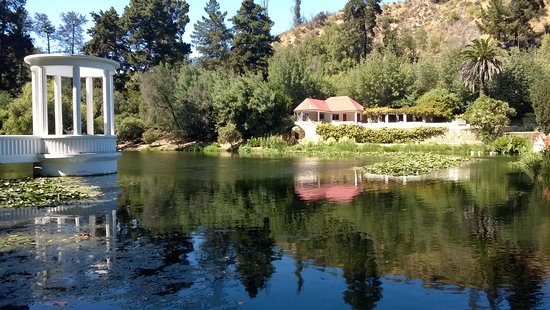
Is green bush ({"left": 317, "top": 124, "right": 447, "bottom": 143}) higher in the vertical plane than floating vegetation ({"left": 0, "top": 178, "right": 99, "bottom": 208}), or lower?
higher

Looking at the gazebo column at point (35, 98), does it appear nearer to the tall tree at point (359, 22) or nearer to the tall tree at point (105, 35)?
the tall tree at point (105, 35)

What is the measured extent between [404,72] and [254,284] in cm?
6593

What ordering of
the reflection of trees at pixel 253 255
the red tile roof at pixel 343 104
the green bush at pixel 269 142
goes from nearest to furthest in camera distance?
1. the reflection of trees at pixel 253 255
2. the green bush at pixel 269 142
3. the red tile roof at pixel 343 104

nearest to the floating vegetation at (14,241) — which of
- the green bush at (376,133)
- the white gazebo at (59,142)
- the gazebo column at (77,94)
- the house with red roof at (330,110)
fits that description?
the white gazebo at (59,142)

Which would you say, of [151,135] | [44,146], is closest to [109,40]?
[151,135]

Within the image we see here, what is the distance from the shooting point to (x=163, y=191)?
70.1ft

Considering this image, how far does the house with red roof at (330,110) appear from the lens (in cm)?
6529

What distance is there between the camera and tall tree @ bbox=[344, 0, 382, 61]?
86.3 meters

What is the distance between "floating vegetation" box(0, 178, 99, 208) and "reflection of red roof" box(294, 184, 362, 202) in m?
8.43

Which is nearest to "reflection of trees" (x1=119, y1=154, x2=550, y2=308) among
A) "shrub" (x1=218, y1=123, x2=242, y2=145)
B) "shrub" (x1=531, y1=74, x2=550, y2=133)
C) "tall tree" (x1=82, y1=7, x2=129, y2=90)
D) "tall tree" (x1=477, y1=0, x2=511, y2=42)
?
"shrub" (x1=531, y1=74, x2=550, y2=133)

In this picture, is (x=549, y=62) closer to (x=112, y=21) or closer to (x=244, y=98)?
(x=244, y=98)

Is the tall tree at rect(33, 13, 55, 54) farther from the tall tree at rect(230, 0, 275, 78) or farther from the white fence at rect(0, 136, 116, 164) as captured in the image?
the white fence at rect(0, 136, 116, 164)

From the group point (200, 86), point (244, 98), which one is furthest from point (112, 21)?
point (244, 98)

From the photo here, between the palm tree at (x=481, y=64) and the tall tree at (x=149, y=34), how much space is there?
148 ft
